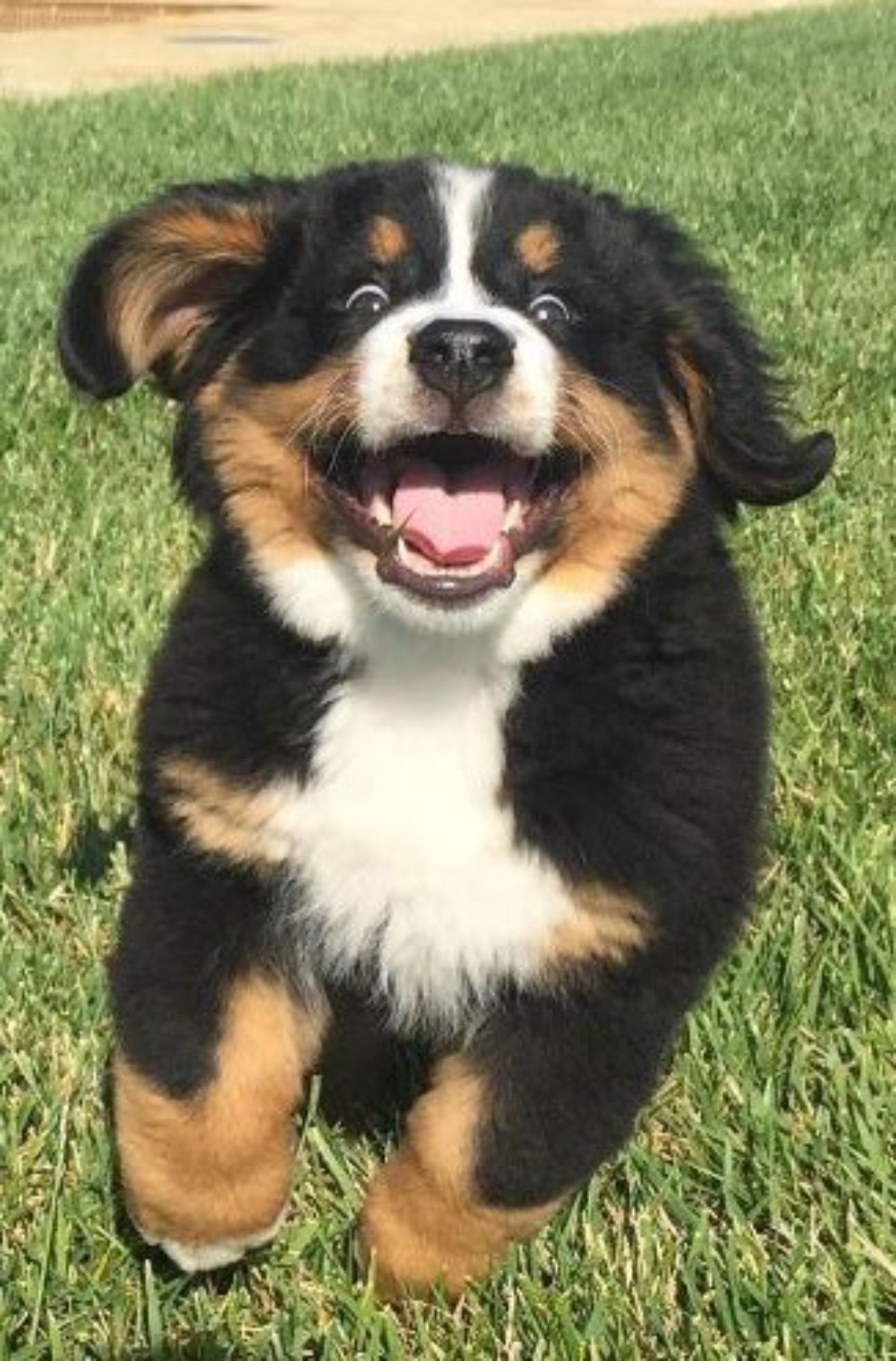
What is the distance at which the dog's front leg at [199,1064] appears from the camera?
90.7 inches

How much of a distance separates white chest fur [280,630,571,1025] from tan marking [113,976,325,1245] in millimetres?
201

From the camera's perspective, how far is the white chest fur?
92.2 inches

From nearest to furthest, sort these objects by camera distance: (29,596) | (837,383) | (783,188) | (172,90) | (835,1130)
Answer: (835,1130)
(29,596)
(837,383)
(783,188)
(172,90)

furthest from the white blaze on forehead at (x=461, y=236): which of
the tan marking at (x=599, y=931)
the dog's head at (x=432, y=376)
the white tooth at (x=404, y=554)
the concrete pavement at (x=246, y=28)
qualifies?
the concrete pavement at (x=246, y=28)

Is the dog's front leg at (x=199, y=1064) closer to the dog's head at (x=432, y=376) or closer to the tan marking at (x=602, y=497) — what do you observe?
the dog's head at (x=432, y=376)

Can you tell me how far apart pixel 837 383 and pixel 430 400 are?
3.71 m

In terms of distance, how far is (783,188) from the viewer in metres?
9.80

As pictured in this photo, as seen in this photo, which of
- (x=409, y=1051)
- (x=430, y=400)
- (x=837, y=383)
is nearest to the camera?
(x=430, y=400)

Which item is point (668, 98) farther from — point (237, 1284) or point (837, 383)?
point (237, 1284)

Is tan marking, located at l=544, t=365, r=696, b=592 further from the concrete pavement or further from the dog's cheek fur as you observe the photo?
the concrete pavement

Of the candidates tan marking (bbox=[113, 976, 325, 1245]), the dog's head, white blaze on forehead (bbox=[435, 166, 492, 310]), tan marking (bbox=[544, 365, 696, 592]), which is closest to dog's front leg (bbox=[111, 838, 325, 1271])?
tan marking (bbox=[113, 976, 325, 1245])

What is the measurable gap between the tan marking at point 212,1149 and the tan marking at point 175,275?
91cm

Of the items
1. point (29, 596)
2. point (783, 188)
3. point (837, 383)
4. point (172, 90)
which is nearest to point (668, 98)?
point (172, 90)

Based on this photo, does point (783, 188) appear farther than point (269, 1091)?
Yes
